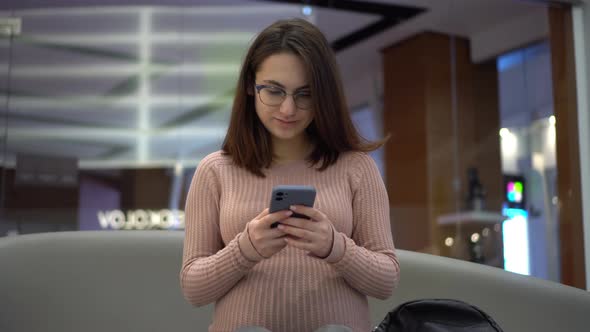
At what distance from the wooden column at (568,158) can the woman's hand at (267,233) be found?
233cm

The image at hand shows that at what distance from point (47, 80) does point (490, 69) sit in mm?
2870

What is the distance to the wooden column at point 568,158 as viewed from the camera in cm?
324

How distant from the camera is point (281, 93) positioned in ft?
4.85

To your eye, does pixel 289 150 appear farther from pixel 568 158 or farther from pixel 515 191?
pixel 515 191

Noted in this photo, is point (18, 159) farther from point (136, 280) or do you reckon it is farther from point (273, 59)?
point (273, 59)

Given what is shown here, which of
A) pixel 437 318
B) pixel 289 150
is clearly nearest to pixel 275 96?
pixel 289 150

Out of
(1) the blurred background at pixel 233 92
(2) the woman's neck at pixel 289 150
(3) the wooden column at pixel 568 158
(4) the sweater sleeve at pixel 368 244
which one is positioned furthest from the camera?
(1) the blurred background at pixel 233 92

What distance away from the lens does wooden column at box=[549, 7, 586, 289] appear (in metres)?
3.24

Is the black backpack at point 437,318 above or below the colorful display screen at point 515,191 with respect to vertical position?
below

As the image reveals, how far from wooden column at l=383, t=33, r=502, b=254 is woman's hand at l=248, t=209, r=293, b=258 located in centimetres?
299

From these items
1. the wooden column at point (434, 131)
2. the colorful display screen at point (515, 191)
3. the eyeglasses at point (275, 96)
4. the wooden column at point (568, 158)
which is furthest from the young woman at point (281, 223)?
the colorful display screen at point (515, 191)

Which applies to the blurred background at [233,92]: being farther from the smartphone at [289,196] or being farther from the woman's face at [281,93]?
the smartphone at [289,196]

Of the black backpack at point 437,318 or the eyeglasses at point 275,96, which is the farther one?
the eyeglasses at point 275,96

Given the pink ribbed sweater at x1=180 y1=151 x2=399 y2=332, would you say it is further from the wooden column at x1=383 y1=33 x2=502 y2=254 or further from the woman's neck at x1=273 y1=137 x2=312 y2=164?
the wooden column at x1=383 y1=33 x2=502 y2=254
